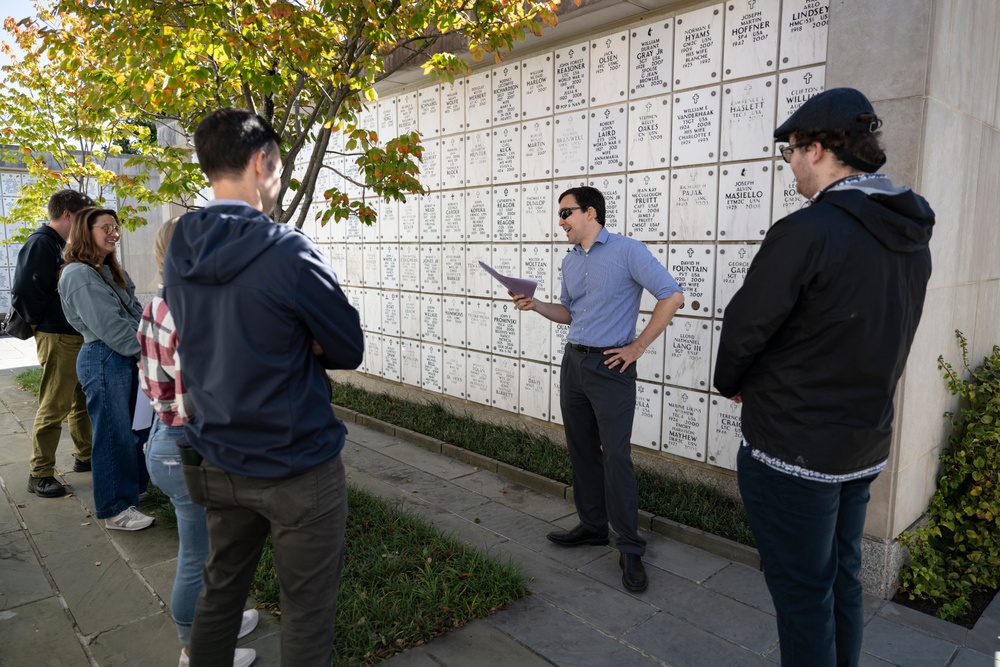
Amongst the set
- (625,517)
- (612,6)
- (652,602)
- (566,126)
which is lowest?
(652,602)

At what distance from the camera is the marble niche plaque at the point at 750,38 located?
3.92 metres

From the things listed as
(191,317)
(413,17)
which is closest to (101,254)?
(413,17)

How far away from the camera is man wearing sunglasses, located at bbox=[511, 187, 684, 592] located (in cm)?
359

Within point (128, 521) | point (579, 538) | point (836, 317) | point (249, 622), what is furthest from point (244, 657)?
point (836, 317)

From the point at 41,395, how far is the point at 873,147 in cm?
509

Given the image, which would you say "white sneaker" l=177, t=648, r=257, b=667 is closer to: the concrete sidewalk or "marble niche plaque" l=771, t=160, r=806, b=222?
the concrete sidewalk

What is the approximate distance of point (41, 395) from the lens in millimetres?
4676

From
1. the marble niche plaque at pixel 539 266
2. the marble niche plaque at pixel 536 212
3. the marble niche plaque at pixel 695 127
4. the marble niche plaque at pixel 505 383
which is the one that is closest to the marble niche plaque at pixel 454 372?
the marble niche plaque at pixel 505 383

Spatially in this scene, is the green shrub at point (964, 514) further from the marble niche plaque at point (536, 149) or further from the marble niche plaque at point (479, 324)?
the marble niche plaque at point (479, 324)

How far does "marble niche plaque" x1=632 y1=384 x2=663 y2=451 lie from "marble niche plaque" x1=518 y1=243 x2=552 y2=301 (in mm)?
1105

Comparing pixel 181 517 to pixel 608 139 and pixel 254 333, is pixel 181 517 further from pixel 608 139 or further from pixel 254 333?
pixel 608 139

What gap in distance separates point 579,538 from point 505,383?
202cm

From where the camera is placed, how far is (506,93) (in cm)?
559

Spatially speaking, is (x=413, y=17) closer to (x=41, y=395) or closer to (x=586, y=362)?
(x=586, y=362)
